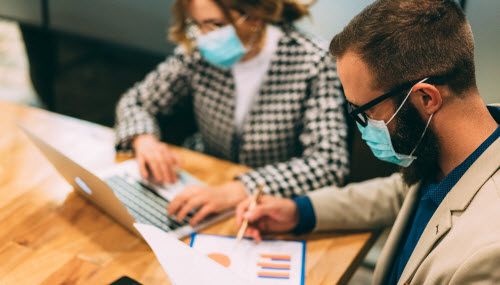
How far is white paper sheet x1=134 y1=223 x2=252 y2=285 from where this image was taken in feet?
2.67

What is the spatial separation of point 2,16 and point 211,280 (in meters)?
2.25

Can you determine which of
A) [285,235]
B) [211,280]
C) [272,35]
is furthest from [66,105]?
[211,280]

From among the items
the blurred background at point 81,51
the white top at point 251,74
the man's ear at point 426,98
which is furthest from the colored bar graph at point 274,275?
the blurred background at point 81,51

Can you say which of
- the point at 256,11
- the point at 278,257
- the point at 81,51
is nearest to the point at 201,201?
the point at 278,257

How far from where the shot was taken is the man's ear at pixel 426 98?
2.68ft

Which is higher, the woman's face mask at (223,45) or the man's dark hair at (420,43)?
the man's dark hair at (420,43)

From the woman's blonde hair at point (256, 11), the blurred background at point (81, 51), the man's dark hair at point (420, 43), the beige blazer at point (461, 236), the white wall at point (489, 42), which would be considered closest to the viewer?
the beige blazer at point (461, 236)

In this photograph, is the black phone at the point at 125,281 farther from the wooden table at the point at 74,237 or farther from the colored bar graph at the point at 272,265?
the colored bar graph at the point at 272,265

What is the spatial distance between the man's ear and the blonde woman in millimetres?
495

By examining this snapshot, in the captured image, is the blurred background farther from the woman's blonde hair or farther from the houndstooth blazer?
the woman's blonde hair

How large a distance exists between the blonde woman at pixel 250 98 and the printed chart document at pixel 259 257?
191 millimetres

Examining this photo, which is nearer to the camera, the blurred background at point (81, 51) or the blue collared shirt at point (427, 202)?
the blue collared shirt at point (427, 202)

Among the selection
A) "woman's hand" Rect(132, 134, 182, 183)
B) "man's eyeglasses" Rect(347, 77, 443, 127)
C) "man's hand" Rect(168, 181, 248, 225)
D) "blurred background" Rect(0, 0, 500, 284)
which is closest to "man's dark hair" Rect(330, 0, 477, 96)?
"man's eyeglasses" Rect(347, 77, 443, 127)

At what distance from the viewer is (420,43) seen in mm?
810
